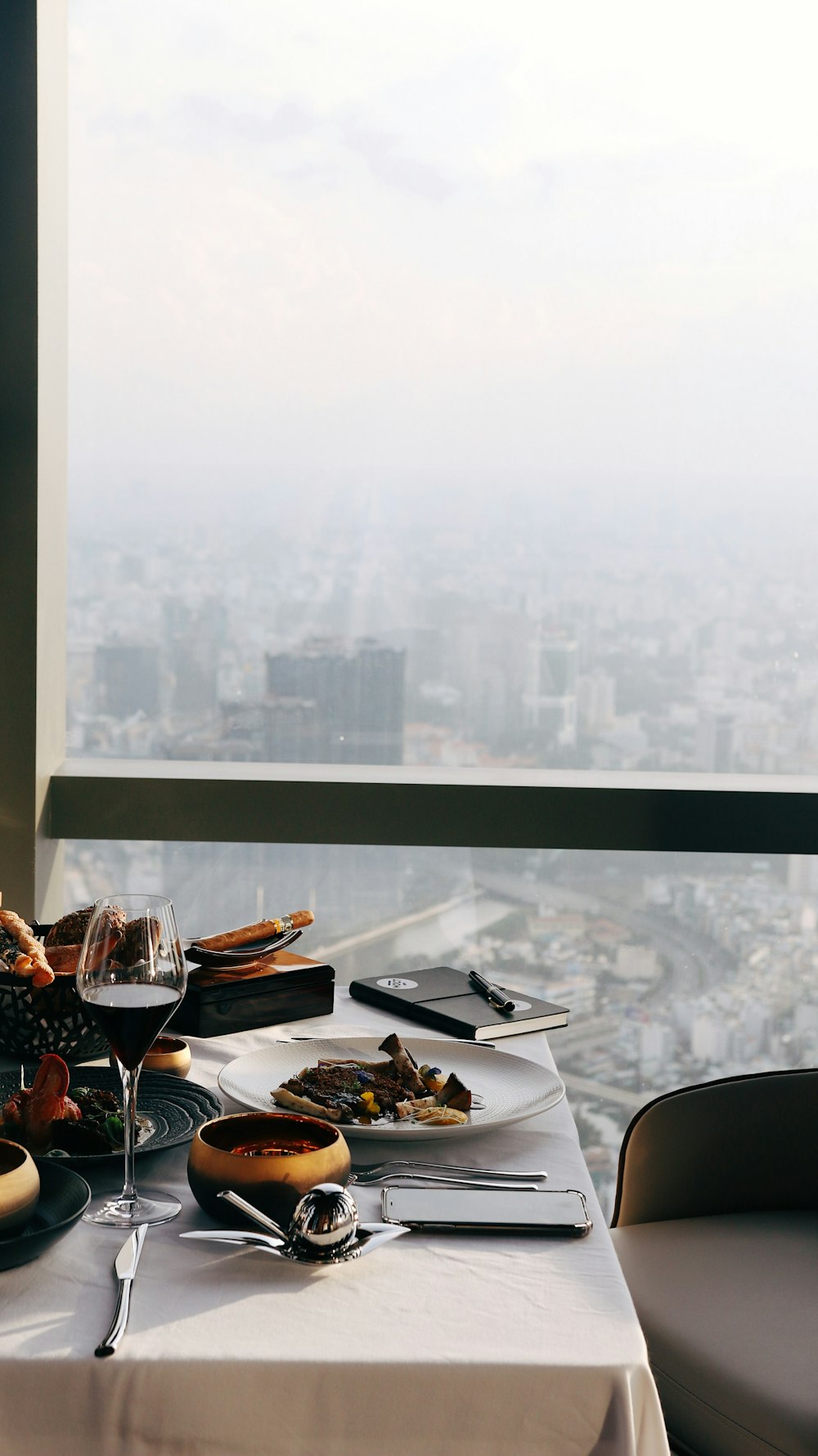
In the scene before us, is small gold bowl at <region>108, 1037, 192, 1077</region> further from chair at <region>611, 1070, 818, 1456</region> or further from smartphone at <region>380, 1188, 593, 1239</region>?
chair at <region>611, 1070, 818, 1456</region>

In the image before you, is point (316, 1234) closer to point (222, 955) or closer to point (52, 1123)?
point (52, 1123)

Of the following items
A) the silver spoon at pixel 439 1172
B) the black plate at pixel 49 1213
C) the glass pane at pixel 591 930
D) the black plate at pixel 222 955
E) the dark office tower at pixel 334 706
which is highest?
the dark office tower at pixel 334 706

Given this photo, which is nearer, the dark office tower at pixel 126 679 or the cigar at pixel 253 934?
the cigar at pixel 253 934

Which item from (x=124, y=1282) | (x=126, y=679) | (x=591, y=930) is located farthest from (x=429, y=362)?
(x=124, y=1282)

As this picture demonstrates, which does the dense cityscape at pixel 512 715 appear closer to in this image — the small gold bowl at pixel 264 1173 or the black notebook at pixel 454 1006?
the black notebook at pixel 454 1006

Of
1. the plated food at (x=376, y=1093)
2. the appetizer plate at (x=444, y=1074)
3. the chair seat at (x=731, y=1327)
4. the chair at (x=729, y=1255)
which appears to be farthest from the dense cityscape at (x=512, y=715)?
the plated food at (x=376, y=1093)

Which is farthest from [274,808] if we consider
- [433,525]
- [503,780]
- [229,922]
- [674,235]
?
[674,235]
